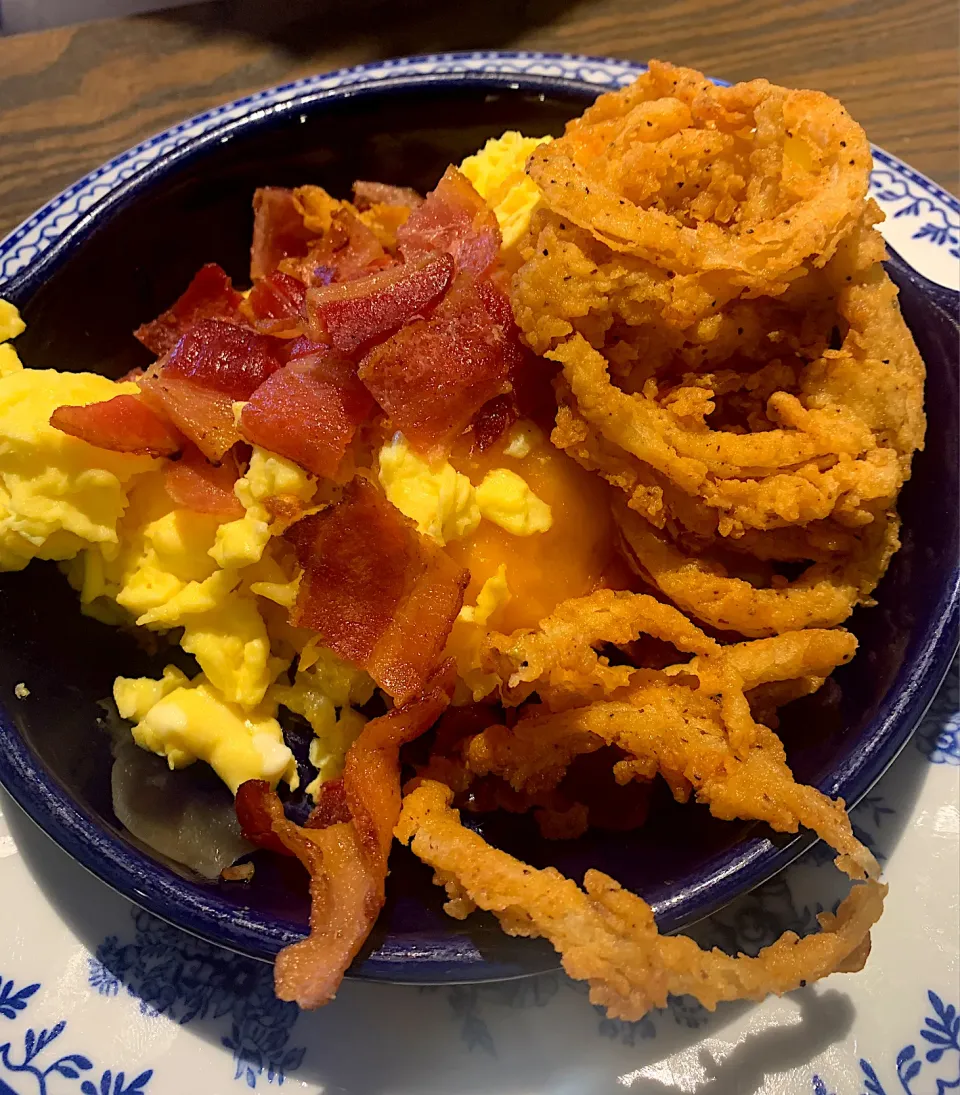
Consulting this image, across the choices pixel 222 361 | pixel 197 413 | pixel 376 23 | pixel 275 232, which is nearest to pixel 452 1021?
pixel 197 413

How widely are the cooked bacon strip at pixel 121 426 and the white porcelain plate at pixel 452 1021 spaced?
1.63ft

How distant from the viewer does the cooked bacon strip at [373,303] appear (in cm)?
161

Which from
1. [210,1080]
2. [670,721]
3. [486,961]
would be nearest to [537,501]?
[670,721]

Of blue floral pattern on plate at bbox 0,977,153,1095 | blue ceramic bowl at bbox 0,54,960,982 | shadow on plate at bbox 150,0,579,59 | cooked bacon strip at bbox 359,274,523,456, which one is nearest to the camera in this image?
blue ceramic bowl at bbox 0,54,960,982

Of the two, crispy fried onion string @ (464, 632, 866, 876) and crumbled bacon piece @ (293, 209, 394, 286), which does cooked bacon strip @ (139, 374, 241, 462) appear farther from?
crispy fried onion string @ (464, 632, 866, 876)

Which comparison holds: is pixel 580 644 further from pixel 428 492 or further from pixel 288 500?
pixel 288 500

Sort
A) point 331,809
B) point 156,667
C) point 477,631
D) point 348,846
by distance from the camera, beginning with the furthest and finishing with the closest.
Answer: point 156,667, point 477,631, point 331,809, point 348,846

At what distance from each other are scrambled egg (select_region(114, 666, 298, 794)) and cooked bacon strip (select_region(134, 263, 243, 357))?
2.65 ft

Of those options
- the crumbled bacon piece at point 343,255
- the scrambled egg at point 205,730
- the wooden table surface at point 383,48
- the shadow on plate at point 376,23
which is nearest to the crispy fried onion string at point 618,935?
the scrambled egg at point 205,730

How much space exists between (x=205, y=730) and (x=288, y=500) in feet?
1.50

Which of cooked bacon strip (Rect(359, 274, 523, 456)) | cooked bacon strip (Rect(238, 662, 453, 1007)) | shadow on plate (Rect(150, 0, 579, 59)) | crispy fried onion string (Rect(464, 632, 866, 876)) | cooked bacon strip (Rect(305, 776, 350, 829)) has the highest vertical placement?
shadow on plate (Rect(150, 0, 579, 59))

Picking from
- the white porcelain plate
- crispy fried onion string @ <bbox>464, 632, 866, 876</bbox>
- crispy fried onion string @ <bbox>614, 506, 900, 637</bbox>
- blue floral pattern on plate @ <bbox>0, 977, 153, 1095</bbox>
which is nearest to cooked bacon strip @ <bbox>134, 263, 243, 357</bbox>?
the white porcelain plate

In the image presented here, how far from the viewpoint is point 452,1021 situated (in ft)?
5.03

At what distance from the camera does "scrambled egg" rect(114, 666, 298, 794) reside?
164cm
